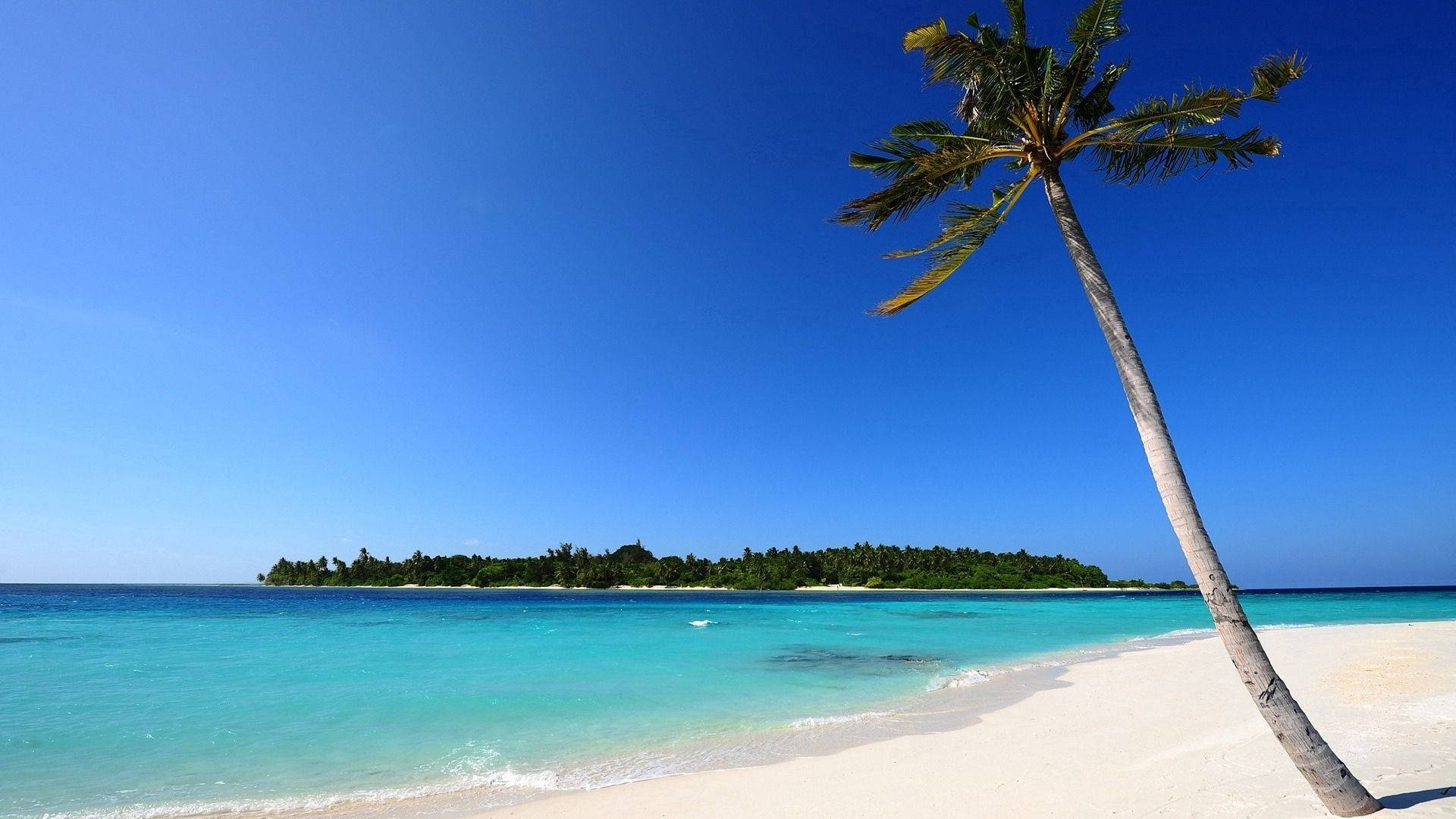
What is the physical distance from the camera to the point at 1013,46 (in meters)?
6.95

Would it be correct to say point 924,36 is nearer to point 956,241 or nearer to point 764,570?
point 956,241

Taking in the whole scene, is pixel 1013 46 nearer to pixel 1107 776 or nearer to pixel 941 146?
pixel 941 146

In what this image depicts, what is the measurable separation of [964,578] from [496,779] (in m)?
132

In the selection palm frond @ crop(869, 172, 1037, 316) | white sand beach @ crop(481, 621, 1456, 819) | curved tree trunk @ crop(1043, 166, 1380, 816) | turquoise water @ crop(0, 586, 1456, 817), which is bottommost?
turquoise water @ crop(0, 586, 1456, 817)

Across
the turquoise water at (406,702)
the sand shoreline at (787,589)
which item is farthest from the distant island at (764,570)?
the turquoise water at (406,702)

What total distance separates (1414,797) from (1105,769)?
2.75m

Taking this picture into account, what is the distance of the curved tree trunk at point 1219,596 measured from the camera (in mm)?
5148

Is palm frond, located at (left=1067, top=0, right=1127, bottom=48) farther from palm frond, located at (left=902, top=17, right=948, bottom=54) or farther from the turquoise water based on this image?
the turquoise water

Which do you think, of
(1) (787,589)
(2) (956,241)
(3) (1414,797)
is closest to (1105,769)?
(3) (1414,797)

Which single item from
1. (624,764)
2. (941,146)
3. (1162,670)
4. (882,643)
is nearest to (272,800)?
(624,764)

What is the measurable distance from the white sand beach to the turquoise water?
1.79 m

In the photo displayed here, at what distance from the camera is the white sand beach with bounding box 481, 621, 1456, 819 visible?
20.3ft

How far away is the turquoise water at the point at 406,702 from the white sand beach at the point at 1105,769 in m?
1.79

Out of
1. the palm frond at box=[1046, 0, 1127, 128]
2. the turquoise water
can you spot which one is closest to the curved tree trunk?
the palm frond at box=[1046, 0, 1127, 128]
